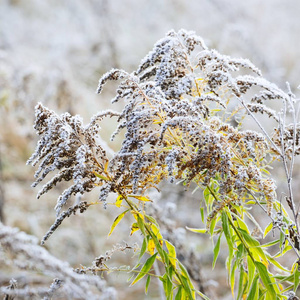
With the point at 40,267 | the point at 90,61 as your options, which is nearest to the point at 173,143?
the point at 40,267

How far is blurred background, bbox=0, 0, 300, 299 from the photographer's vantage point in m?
3.37

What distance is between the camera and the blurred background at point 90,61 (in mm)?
3369

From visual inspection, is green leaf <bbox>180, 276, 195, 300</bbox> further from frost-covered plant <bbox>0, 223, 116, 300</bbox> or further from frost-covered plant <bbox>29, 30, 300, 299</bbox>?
frost-covered plant <bbox>0, 223, 116, 300</bbox>

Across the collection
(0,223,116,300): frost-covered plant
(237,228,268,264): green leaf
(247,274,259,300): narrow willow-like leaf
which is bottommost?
(0,223,116,300): frost-covered plant

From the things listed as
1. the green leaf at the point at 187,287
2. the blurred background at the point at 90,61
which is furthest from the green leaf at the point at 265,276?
the blurred background at the point at 90,61

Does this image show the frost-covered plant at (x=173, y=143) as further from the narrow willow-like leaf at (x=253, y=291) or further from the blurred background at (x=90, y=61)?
the blurred background at (x=90, y=61)

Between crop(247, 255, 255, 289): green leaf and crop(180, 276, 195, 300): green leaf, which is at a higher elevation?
crop(247, 255, 255, 289): green leaf

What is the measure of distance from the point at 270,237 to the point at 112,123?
262 cm

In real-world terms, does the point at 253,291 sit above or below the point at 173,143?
below

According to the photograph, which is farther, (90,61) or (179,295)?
(90,61)

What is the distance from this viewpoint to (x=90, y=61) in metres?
6.51

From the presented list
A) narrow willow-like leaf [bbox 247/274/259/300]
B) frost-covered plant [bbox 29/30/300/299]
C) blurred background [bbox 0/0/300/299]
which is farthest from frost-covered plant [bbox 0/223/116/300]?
blurred background [bbox 0/0/300/299]

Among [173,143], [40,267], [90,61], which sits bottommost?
[40,267]

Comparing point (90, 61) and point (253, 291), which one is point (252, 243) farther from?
point (90, 61)
